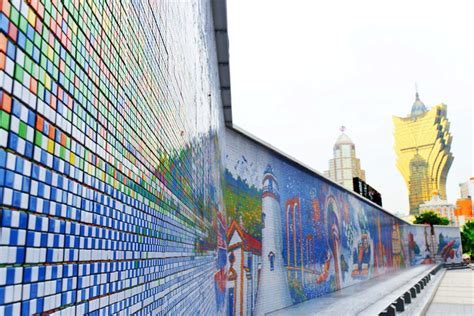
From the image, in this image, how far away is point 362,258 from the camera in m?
18.9

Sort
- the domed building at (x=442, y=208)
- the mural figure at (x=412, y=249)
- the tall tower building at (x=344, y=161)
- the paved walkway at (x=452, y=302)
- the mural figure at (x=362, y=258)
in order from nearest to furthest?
the paved walkway at (x=452, y=302), the mural figure at (x=362, y=258), the mural figure at (x=412, y=249), the domed building at (x=442, y=208), the tall tower building at (x=344, y=161)

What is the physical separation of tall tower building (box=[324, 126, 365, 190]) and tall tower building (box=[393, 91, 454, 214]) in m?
23.5

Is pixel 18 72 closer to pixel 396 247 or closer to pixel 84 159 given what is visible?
pixel 84 159

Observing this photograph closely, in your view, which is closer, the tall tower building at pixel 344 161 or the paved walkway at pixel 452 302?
the paved walkway at pixel 452 302

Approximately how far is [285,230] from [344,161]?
336ft

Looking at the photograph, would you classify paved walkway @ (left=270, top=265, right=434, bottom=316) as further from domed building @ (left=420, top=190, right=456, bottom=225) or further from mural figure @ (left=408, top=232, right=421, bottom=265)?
domed building @ (left=420, top=190, right=456, bottom=225)

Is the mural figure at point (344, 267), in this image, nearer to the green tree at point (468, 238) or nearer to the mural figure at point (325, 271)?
the mural figure at point (325, 271)

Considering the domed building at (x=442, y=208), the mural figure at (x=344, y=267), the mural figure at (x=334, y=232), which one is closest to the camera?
the mural figure at (x=334, y=232)

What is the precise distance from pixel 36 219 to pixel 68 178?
168mm

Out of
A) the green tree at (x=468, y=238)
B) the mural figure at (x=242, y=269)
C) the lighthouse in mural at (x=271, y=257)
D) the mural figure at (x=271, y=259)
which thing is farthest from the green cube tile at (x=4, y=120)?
the green tree at (x=468, y=238)

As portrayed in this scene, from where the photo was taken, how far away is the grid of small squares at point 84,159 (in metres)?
0.71

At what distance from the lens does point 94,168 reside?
1086 millimetres

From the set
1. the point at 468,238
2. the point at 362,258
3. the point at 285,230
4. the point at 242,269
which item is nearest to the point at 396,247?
the point at 362,258

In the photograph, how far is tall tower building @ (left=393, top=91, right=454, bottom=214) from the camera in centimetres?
12038
